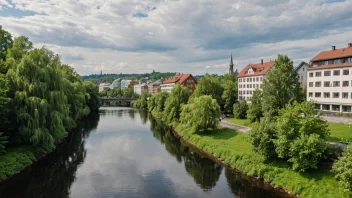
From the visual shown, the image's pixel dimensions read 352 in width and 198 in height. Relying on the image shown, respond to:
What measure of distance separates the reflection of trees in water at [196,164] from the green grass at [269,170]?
5.62 feet

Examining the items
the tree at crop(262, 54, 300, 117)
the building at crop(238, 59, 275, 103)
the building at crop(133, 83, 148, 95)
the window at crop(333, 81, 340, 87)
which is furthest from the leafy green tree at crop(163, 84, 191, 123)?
the building at crop(133, 83, 148, 95)

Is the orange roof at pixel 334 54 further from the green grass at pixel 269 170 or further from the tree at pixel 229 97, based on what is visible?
the tree at pixel 229 97

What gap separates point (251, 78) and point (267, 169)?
47.3m

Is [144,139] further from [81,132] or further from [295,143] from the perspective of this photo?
[295,143]

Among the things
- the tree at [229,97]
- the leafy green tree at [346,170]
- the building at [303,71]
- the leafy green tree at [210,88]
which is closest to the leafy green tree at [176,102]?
the leafy green tree at [210,88]

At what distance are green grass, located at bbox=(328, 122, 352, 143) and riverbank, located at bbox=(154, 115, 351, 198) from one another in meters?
6.77

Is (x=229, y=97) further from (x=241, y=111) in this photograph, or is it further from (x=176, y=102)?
(x=176, y=102)

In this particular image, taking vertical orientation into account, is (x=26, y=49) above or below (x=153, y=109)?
above

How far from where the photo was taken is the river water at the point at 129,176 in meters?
20.1

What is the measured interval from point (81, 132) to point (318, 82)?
43.7 meters

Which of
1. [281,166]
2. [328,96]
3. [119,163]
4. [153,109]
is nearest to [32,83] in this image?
[119,163]

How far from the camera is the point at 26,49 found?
3284cm

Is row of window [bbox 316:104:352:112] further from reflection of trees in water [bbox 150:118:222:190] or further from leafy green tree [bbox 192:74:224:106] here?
leafy green tree [bbox 192:74:224:106]

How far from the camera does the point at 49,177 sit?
23.6 meters
